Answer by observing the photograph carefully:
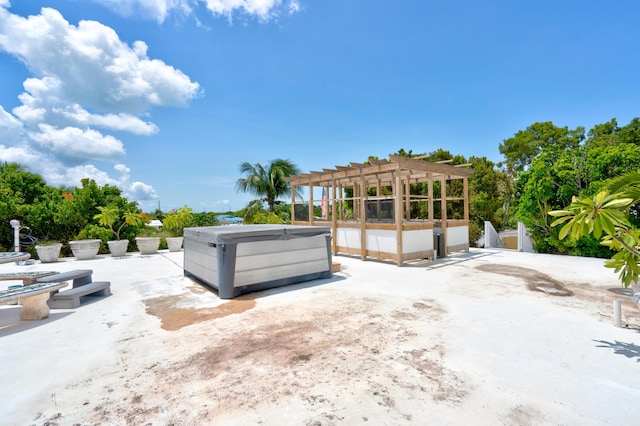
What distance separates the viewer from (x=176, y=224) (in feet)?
39.5

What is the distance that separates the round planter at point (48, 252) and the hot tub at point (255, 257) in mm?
6409

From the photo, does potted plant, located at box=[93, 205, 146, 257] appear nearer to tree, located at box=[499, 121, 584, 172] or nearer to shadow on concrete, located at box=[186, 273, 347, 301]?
shadow on concrete, located at box=[186, 273, 347, 301]

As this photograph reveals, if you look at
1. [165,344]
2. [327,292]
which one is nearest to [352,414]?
[165,344]

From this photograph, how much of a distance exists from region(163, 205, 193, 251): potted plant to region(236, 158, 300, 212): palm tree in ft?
18.4

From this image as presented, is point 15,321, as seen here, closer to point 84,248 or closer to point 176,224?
point 84,248

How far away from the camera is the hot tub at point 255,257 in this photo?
475 centimetres

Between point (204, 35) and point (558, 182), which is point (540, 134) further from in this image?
point (204, 35)

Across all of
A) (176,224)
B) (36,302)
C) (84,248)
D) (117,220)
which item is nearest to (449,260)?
(36,302)

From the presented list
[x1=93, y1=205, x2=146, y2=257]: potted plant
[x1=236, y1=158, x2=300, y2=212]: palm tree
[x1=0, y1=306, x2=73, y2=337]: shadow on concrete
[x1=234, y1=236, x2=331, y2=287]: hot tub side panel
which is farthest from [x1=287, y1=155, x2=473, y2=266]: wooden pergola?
[x1=236, y1=158, x2=300, y2=212]: palm tree

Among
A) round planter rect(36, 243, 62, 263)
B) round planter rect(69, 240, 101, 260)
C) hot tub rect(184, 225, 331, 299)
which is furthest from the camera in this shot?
round planter rect(69, 240, 101, 260)

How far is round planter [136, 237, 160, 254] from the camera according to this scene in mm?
10656

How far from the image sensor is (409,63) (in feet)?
36.7

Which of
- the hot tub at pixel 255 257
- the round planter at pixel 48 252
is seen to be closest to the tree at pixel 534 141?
the hot tub at pixel 255 257

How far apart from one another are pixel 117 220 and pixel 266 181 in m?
8.43
